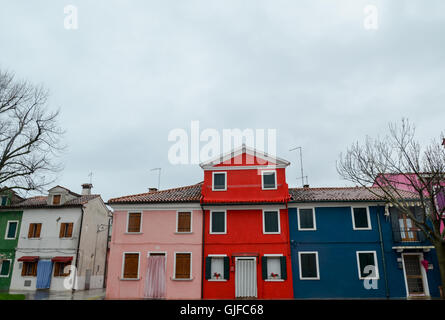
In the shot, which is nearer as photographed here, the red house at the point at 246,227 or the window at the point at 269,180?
the red house at the point at 246,227

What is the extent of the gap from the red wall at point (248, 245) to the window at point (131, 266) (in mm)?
4834

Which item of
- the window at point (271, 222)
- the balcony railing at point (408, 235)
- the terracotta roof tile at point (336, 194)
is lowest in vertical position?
the balcony railing at point (408, 235)

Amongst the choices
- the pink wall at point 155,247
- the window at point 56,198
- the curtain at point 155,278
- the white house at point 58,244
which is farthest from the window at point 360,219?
the window at point 56,198

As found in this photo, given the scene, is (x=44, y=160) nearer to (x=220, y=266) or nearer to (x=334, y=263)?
(x=220, y=266)

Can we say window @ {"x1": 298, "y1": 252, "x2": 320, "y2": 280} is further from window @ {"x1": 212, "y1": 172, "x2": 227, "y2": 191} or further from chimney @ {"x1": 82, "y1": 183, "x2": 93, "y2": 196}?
chimney @ {"x1": 82, "y1": 183, "x2": 93, "y2": 196}

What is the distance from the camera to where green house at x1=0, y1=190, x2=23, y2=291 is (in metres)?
27.2

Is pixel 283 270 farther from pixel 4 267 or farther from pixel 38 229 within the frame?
pixel 4 267

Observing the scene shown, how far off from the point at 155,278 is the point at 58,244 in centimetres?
1036

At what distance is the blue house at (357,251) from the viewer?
20922 mm

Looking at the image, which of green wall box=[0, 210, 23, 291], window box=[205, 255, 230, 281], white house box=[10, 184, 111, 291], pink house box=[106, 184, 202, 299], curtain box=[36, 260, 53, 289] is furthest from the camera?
green wall box=[0, 210, 23, 291]

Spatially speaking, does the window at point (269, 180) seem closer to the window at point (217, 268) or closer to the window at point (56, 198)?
the window at point (217, 268)

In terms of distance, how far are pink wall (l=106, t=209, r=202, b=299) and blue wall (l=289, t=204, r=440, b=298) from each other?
657 cm

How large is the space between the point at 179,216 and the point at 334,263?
1092 cm

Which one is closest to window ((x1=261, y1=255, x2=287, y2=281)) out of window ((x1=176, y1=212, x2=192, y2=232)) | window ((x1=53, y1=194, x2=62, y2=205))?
window ((x1=176, y1=212, x2=192, y2=232))
